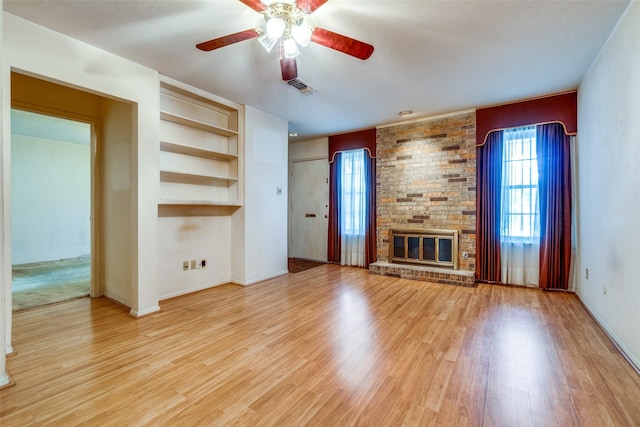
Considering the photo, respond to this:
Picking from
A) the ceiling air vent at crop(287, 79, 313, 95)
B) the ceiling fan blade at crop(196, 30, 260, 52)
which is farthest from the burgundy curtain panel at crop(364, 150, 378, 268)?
the ceiling fan blade at crop(196, 30, 260, 52)

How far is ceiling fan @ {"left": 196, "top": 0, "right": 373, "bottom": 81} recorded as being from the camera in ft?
5.85

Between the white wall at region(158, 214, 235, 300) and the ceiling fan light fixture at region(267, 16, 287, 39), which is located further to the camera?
the white wall at region(158, 214, 235, 300)

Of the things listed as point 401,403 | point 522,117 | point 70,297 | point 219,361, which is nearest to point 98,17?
point 219,361

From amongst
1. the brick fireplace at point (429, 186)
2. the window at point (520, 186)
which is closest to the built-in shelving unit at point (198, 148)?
the brick fireplace at point (429, 186)

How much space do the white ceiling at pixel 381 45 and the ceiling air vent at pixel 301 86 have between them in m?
0.06

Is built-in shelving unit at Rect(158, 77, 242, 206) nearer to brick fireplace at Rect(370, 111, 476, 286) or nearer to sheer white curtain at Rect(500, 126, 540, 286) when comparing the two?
brick fireplace at Rect(370, 111, 476, 286)

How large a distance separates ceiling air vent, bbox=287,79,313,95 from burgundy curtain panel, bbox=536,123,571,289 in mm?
3102

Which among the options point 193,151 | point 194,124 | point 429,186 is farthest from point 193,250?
point 429,186

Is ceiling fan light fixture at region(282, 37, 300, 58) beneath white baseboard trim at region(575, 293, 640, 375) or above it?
above

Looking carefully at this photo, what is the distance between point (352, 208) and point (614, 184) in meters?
3.57

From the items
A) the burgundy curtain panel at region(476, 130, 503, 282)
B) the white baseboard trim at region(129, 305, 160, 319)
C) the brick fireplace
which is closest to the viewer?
the white baseboard trim at region(129, 305, 160, 319)

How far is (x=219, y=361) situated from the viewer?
2055 mm

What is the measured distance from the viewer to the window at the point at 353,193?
5.33m

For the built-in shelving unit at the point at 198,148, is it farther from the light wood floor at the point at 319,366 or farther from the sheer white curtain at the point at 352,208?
the sheer white curtain at the point at 352,208
